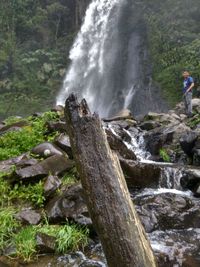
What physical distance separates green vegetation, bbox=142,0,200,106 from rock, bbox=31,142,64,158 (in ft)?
51.5

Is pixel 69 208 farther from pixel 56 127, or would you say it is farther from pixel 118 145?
pixel 56 127

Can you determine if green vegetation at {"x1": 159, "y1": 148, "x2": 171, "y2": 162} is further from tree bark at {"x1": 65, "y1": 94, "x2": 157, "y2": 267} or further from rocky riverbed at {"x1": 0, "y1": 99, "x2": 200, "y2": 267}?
tree bark at {"x1": 65, "y1": 94, "x2": 157, "y2": 267}

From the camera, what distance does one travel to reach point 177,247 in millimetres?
6281

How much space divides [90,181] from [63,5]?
129ft

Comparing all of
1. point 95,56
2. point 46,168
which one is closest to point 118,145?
point 46,168

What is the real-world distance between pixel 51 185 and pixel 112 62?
967 inches

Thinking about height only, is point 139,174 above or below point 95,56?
below

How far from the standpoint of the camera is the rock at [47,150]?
9375 millimetres

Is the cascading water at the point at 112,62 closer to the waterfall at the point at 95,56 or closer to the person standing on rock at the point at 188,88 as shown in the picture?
the waterfall at the point at 95,56

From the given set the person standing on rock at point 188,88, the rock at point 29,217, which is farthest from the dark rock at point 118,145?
the person standing on rock at point 188,88

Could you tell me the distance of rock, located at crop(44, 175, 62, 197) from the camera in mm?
7617

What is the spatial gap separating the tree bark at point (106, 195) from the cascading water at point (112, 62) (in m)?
22.1

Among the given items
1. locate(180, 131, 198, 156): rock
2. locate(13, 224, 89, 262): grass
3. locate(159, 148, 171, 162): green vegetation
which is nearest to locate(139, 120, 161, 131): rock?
locate(159, 148, 171, 162): green vegetation

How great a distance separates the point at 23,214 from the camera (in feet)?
22.4
